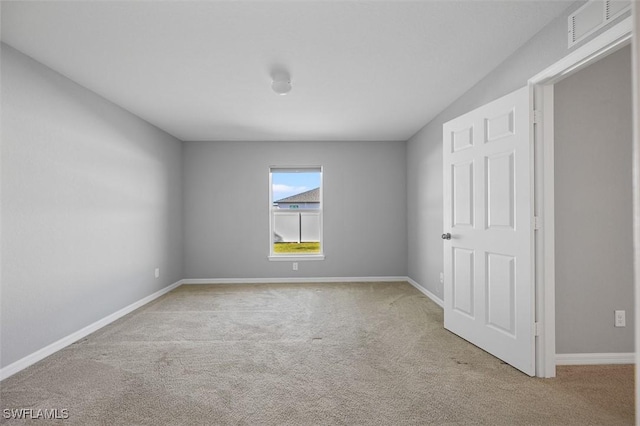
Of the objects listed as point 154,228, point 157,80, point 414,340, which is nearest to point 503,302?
point 414,340

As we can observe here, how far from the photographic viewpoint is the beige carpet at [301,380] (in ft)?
6.34

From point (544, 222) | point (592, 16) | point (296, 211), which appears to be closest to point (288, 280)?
point (296, 211)

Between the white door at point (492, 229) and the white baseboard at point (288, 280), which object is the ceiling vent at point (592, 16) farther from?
the white baseboard at point (288, 280)

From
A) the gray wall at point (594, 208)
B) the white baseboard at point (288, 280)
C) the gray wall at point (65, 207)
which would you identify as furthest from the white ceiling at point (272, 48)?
the white baseboard at point (288, 280)

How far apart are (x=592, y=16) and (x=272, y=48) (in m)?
2.05

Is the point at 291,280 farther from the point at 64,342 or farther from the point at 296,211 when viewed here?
the point at 64,342

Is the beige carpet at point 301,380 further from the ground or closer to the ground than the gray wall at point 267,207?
closer to the ground

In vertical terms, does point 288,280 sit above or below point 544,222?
below

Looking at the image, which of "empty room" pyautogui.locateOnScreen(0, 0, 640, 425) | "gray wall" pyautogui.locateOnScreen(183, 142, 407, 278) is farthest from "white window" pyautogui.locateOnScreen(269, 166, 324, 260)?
"empty room" pyautogui.locateOnScreen(0, 0, 640, 425)

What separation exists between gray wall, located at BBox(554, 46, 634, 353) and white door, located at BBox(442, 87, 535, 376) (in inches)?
13.8

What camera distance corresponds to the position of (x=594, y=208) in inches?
100

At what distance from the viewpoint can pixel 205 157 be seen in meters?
5.71

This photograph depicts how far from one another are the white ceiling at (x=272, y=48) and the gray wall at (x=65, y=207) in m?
0.32

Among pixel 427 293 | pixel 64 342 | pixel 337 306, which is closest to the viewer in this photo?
pixel 64 342
